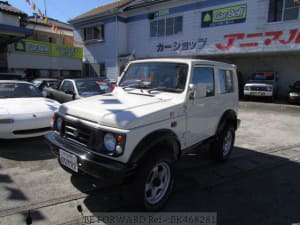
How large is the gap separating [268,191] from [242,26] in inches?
579

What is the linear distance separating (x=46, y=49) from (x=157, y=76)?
1913cm

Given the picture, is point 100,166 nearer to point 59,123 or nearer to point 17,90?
point 59,123

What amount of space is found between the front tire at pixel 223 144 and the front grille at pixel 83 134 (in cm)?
260

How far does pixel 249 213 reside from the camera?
120 inches

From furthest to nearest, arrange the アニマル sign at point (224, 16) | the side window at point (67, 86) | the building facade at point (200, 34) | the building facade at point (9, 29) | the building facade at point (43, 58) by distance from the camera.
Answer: the building facade at point (43, 58)
the アニマル sign at point (224, 16)
the building facade at point (200, 34)
the building facade at point (9, 29)
the side window at point (67, 86)

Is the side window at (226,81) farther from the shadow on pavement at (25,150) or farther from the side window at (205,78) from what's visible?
the shadow on pavement at (25,150)

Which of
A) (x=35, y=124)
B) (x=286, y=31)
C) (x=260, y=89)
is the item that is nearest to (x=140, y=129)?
(x=35, y=124)

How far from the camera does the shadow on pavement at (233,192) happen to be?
3.04 m

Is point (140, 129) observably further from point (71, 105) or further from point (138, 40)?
point (138, 40)

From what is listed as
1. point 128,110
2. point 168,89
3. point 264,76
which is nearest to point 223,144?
point 168,89

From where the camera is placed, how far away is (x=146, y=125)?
9.05 feet

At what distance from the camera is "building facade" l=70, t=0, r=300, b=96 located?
14.7 metres

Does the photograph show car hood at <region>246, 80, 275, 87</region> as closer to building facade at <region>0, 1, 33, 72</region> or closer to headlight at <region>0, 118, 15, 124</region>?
building facade at <region>0, 1, 33, 72</region>

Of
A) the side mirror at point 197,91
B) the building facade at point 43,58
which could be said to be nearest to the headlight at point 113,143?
the side mirror at point 197,91
